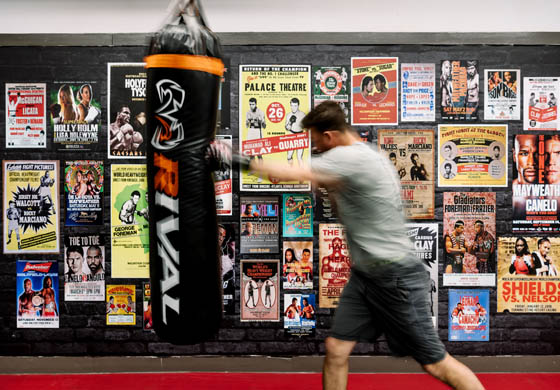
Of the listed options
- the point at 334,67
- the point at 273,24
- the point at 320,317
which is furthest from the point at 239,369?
the point at 273,24

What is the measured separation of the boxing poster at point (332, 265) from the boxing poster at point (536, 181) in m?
1.22

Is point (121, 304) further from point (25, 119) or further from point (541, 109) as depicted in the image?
point (541, 109)

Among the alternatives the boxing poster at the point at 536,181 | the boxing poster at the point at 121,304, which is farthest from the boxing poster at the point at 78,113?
the boxing poster at the point at 536,181

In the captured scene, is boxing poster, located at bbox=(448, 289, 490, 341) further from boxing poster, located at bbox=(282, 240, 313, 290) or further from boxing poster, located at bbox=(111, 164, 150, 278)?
boxing poster, located at bbox=(111, 164, 150, 278)

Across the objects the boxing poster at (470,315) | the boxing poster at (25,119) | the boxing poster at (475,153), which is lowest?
the boxing poster at (470,315)

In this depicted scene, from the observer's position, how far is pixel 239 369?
293 centimetres

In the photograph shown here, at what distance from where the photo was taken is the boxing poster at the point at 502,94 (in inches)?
114

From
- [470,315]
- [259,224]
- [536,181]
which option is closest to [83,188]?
[259,224]

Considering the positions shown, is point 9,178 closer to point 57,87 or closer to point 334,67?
point 57,87

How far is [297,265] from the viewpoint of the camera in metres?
2.95

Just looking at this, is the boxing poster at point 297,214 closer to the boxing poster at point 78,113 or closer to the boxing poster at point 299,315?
the boxing poster at point 299,315

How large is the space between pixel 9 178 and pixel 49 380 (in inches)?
55.3

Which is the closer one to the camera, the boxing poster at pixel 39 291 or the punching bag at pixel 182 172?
the punching bag at pixel 182 172

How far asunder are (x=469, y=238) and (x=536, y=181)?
599 mm
